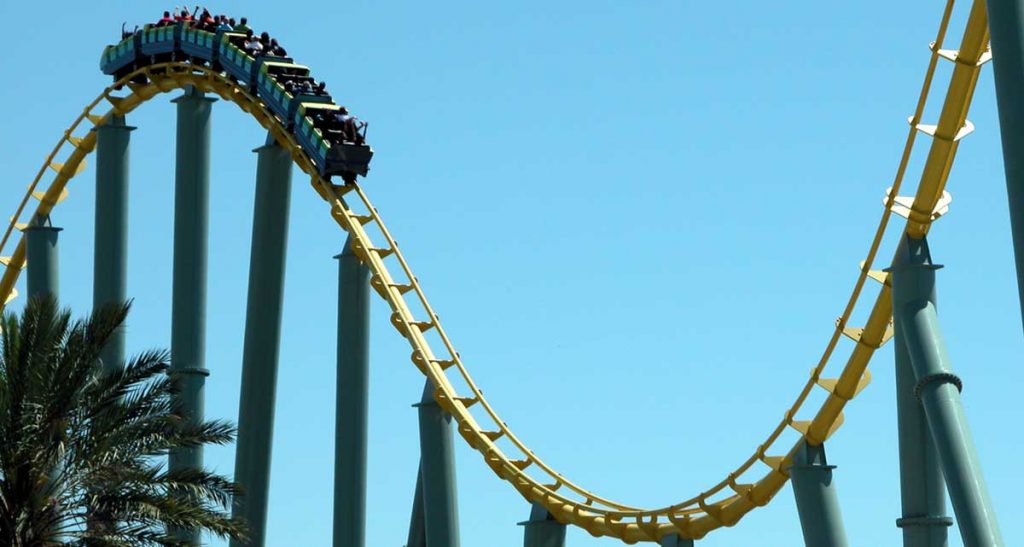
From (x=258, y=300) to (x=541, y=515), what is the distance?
4.29 meters

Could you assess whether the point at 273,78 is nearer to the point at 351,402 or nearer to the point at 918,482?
the point at 351,402

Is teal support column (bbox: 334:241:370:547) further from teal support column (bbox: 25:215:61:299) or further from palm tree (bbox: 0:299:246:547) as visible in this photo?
palm tree (bbox: 0:299:246:547)

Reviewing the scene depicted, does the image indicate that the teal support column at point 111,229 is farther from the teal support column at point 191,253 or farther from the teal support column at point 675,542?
the teal support column at point 675,542

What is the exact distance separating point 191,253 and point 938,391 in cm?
1077

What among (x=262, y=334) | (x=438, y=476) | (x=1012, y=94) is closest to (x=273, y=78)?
(x=262, y=334)

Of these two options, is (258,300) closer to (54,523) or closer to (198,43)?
(198,43)

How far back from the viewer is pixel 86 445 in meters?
15.1

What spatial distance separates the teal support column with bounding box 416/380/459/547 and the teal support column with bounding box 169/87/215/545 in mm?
2585

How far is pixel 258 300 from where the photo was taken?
22562 mm

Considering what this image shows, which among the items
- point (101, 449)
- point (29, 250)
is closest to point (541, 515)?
point (101, 449)

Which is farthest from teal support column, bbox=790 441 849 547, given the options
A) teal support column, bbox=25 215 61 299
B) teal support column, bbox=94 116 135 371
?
teal support column, bbox=25 215 61 299

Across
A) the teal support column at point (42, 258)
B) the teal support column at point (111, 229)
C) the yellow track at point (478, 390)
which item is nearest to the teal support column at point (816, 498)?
the yellow track at point (478, 390)

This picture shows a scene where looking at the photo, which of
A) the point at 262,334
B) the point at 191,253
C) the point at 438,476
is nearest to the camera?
the point at 438,476

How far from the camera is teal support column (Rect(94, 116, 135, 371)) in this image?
23906 millimetres
